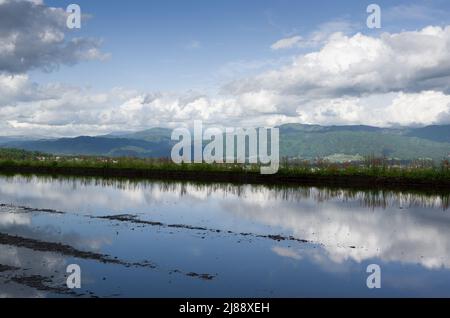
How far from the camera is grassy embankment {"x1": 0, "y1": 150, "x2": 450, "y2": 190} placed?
2638 centimetres

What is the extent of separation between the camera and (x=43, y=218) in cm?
1512

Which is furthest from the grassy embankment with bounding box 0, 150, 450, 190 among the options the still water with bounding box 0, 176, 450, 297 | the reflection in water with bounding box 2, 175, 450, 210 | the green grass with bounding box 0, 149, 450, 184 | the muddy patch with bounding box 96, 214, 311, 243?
the muddy patch with bounding box 96, 214, 311, 243

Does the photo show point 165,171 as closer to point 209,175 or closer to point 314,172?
point 209,175

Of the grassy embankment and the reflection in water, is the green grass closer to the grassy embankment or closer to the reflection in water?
the grassy embankment

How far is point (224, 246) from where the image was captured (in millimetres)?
11273

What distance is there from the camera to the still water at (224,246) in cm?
795

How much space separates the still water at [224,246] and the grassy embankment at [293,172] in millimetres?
6088

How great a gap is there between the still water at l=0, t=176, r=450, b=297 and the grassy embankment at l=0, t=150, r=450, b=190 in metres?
6.09

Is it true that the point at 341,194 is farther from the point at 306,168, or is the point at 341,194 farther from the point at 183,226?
the point at 183,226

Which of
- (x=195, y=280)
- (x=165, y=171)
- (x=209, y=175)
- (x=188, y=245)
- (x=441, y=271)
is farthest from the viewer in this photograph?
(x=165, y=171)

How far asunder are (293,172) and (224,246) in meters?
19.4

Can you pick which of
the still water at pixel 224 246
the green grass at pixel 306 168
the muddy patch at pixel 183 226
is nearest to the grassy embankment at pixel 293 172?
the green grass at pixel 306 168
